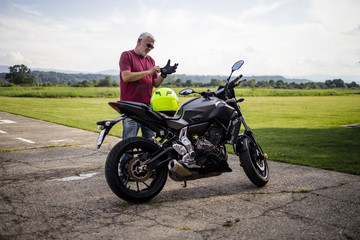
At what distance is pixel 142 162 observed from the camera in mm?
3830

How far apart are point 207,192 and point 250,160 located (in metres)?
0.76

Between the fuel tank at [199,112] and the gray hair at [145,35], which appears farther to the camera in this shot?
the gray hair at [145,35]

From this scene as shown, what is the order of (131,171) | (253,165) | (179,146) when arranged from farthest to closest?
(253,165), (179,146), (131,171)

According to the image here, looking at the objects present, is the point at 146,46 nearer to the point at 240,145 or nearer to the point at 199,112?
the point at 199,112

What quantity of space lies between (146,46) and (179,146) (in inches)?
66.7

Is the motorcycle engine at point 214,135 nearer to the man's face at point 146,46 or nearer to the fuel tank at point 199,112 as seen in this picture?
the fuel tank at point 199,112

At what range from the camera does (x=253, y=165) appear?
4.43 meters

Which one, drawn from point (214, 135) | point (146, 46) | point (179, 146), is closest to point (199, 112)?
point (214, 135)

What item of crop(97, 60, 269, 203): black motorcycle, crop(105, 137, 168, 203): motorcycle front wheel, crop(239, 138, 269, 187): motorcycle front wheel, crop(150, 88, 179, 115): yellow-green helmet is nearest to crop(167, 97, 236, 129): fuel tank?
crop(97, 60, 269, 203): black motorcycle

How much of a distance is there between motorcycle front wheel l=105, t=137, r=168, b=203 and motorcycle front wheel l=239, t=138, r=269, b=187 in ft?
3.87

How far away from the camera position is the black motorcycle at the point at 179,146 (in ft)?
12.2

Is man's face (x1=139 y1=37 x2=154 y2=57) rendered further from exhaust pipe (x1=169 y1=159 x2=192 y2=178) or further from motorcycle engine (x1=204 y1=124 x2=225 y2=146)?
exhaust pipe (x1=169 y1=159 x2=192 y2=178)

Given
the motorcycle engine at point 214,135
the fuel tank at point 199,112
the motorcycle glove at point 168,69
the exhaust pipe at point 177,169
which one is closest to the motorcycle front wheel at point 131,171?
the exhaust pipe at point 177,169

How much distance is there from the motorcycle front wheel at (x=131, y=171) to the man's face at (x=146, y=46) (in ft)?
5.16
